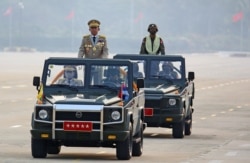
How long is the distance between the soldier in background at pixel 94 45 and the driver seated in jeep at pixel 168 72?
15.1 ft

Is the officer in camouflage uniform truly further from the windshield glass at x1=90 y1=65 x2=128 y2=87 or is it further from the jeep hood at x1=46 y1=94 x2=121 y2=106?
the jeep hood at x1=46 y1=94 x2=121 y2=106

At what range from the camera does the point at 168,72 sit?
2841 cm

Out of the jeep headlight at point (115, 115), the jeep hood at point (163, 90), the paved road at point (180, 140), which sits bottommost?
the paved road at point (180, 140)

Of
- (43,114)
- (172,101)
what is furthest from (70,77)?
(172,101)

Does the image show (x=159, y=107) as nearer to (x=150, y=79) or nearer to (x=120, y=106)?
(x=150, y=79)

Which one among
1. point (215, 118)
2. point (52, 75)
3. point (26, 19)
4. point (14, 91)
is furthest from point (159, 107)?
point (26, 19)

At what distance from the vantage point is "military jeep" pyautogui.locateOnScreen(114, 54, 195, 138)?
2741cm

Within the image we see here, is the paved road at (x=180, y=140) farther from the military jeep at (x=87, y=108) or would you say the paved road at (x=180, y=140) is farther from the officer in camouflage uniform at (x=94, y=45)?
the officer in camouflage uniform at (x=94, y=45)

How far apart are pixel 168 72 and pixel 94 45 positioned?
4.80 metres

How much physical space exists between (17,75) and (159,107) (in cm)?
4591

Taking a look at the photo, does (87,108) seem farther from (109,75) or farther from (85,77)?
(109,75)

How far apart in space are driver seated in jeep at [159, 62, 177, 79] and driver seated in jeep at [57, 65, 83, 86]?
6.40 m

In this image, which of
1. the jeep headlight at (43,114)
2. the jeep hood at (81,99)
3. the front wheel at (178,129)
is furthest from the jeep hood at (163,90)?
the jeep headlight at (43,114)

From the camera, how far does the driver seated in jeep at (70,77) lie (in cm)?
2197
